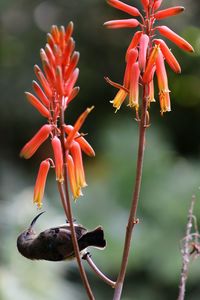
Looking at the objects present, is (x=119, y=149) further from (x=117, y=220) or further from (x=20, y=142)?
(x=20, y=142)

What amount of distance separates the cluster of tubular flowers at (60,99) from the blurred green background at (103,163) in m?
2.25

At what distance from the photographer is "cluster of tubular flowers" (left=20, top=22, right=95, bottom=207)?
1.57m

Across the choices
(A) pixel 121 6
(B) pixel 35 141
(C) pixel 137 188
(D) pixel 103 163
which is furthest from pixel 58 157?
(D) pixel 103 163

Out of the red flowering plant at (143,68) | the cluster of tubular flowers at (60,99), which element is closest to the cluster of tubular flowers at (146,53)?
the red flowering plant at (143,68)

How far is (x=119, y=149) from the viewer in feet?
19.3

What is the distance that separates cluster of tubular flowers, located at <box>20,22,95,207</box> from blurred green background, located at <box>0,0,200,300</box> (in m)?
2.25

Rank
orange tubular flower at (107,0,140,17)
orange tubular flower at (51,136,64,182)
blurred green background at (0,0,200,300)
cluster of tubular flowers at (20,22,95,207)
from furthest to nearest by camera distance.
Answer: blurred green background at (0,0,200,300)
orange tubular flower at (107,0,140,17)
orange tubular flower at (51,136,64,182)
cluster of tubular flowers at (20,22,95,207)

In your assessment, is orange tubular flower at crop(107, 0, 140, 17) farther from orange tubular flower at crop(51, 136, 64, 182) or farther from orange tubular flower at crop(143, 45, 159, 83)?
orange tubular flower at crop(51, 136, 64, 182)

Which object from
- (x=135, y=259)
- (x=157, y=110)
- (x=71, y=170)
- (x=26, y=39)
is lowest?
(x=135, y=259)

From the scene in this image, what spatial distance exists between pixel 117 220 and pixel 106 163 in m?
0.94

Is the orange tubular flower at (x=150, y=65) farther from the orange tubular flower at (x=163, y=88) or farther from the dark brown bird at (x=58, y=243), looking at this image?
the dark brown bird at (x=58, y=243)

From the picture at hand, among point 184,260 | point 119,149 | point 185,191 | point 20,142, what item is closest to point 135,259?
point 185,191

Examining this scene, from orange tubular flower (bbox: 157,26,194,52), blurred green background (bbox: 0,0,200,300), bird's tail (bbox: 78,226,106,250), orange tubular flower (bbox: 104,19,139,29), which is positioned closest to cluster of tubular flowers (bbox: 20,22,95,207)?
bird's tail (bbox: 78,226,106,250)

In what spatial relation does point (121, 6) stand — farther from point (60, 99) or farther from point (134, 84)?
point (60, 99)
